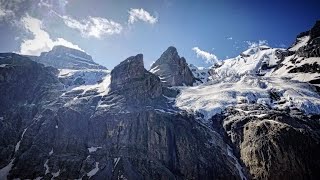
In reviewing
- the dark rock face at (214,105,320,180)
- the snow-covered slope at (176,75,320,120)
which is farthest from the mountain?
the snow-covered slope at (176,75,320,120)

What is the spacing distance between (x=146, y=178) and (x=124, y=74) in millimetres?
72256

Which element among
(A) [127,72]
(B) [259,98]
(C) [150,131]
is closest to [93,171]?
(C) [150,131]

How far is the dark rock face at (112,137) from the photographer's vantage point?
12675 centimetres

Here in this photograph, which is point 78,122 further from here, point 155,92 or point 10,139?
point 155,92

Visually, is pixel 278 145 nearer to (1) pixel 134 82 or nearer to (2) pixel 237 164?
(2) pixel 237 164

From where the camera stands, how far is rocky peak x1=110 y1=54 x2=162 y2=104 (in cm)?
17088

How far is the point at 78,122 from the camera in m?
154

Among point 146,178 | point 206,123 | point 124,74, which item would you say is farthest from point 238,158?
point 124,74

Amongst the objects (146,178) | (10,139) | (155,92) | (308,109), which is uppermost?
(155,92)

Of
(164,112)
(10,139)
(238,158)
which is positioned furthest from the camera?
(164,112)

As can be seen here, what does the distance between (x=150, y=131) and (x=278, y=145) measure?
49.0 meters

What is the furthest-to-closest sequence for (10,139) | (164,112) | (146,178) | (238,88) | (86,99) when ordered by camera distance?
(238,88) < (86,99) < (164,112) < (10,139) < (146,178)

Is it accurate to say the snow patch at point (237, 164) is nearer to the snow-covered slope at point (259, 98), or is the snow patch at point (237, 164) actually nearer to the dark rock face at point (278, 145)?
the dark rock face at point (278, 145)

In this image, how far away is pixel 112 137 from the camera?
144 metres
